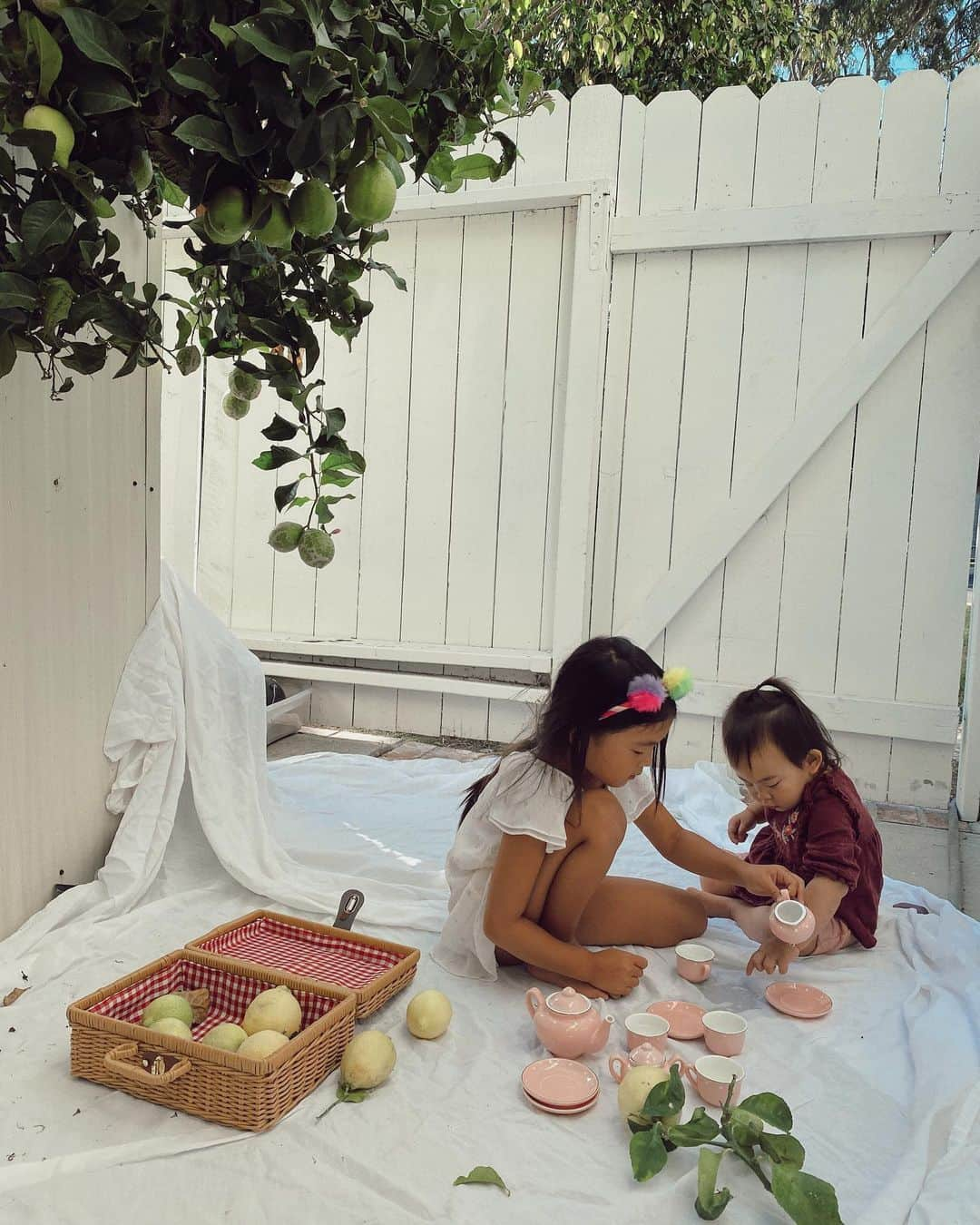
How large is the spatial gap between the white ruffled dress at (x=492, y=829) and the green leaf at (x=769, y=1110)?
0.51 m

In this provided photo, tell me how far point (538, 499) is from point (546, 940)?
2.05 m

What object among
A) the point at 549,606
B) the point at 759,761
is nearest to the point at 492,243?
the point at 549,606

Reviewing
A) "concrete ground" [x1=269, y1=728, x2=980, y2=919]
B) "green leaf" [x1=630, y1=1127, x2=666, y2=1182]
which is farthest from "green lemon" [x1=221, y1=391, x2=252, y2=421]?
"concrete ground" [x1=269, y1=728, x2=980, y2=919]

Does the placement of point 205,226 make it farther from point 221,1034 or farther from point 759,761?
point 759,761

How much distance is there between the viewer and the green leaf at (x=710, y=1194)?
3.74 feet

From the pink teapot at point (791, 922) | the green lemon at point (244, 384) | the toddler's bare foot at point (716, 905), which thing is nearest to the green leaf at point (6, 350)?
the green lemon at point (244, 384)

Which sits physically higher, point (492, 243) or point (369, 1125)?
point (492, 243)

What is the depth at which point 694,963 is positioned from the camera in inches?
70.7

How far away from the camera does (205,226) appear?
2.96 ft

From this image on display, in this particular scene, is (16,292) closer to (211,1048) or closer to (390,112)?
(390,112)

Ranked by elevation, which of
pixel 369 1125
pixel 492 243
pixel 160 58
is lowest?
pixel 369 1125

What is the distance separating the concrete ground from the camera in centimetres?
249

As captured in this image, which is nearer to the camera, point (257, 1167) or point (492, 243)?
point (257, 1167)

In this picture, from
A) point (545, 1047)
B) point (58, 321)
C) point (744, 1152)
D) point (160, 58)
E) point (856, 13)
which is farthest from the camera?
point (856, 13)
